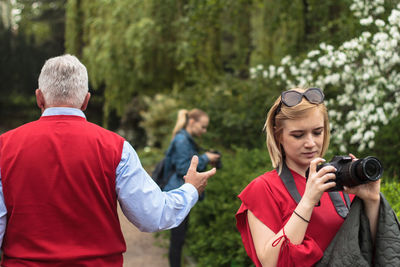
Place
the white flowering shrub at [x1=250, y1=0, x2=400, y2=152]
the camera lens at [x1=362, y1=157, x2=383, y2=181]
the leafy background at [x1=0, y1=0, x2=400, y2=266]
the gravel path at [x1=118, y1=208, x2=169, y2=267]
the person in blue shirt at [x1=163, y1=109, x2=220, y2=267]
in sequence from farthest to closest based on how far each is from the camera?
the gravel path at [x1=118, y1=208, x2=169, y2=267], the leafy background at [x1=0, y1=0, x2=400, y2=266], the white flowering shrub at [x1=250, y1=0, x2=400, y2=152], the person in blue shirt at [x1=163, y1=109, x2=220, y2=267], the camera lens at [x1=362, y1=157, x2=383, y2=181]

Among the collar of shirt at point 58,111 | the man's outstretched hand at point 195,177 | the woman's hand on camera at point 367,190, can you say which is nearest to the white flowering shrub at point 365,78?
the man's outstretched hand at point 195,177

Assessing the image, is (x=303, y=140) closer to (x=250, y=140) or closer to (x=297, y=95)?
(x=297, y=95)

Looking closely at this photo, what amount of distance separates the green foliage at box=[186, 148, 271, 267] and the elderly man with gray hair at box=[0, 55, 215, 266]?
2.34 metres

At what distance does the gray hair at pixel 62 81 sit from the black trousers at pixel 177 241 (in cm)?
266

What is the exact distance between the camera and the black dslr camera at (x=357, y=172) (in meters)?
1.63

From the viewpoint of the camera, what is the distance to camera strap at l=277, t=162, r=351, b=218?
72.1 inches

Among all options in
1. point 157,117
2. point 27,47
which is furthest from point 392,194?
point 27,47

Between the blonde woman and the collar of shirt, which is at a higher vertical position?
the collar of shirt

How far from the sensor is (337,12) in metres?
8.00

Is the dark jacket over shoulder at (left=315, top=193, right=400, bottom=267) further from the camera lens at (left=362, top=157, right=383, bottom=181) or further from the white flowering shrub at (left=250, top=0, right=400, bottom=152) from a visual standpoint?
the white flowering shrub at (left=250, top=0, right=400, bottom=152)

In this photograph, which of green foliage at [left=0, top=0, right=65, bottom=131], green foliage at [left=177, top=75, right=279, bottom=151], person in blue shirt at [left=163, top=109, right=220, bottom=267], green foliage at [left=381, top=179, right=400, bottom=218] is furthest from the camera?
green foliage at [left=0, top=0, right=65, bottom=131]

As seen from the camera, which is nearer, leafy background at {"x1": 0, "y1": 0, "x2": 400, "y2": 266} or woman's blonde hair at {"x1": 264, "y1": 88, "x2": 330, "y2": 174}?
woman's blonde hair at {"x1": 264, "y1": 88, "x2": 330, "y2": 174}

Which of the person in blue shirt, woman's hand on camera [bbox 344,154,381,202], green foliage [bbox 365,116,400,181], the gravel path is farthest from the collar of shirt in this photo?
green foliage [bbox 365,116,400,181]

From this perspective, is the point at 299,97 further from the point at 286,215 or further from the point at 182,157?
the point at 182,157
